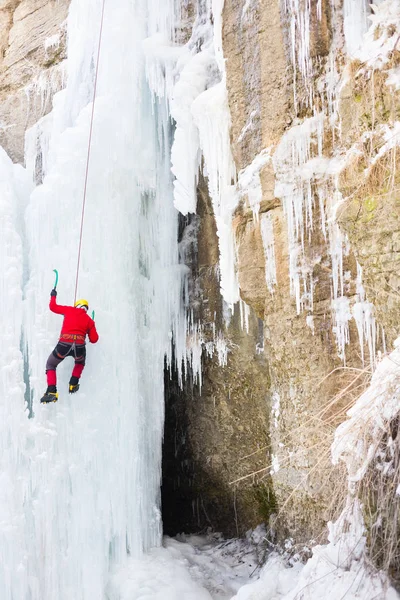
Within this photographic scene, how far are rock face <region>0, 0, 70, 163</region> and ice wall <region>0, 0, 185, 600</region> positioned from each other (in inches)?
37.5

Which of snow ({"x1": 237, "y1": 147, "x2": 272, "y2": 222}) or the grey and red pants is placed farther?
the grey and red pants

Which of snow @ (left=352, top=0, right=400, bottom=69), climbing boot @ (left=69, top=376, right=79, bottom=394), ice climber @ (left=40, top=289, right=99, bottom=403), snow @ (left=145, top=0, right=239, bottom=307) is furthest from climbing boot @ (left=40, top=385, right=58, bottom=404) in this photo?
snow @ (left=352, top=0, right=400, bottom=69)

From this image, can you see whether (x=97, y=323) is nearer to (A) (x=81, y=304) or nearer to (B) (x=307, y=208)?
(A) (x=81, y=304)

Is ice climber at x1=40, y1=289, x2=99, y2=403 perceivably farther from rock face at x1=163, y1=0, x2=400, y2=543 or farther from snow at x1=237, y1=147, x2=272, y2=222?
snow at x1=237, y1=147, x2=272, y2=222

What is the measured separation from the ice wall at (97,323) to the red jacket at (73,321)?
1.10 ft

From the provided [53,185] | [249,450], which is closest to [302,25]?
[53,185]

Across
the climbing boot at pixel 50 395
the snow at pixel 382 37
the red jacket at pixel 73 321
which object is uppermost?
the snow at pixel 382 37

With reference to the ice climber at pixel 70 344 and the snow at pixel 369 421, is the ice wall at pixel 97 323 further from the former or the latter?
the snow at pixel 369 421

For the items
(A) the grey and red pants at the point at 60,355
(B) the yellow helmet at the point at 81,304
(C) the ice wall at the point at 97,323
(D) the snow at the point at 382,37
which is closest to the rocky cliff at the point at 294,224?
(D) the snow at the point at 382,37

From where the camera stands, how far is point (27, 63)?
8352mm

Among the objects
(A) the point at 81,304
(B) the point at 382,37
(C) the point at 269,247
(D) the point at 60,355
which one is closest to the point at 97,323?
(A) the point at 81,304

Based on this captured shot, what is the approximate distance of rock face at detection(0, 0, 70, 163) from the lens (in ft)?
26.3

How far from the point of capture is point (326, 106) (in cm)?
445

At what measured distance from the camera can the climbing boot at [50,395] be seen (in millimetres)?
5082
